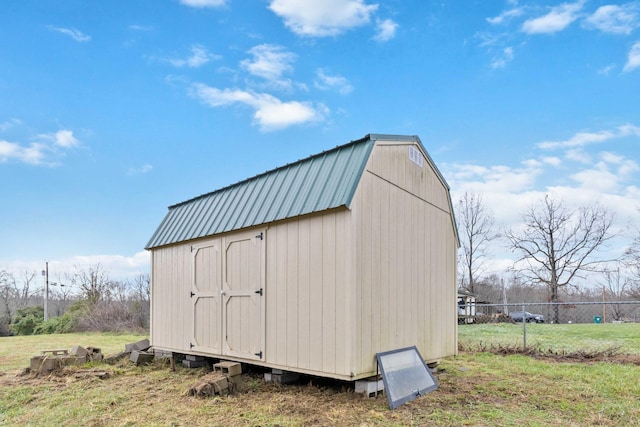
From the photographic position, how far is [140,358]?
7688mm

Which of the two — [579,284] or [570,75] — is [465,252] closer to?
[579,284]

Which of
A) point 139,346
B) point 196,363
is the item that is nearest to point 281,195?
point 196,363

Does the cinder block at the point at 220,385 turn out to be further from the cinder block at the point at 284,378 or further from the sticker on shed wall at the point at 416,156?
the sticker on shed wall at the point at 416,156

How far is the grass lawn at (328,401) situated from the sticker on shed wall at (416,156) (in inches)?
123

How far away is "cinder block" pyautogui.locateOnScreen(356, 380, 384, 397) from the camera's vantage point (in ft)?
15.5

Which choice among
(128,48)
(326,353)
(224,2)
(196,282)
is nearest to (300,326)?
(326,353)

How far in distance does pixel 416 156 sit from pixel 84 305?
1942cm

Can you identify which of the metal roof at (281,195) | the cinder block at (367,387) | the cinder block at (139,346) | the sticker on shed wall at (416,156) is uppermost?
the sticker on shed wall at (416,156)

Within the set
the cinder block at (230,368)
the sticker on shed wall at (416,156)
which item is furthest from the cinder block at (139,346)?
the sticker on shed wall at (416,156)

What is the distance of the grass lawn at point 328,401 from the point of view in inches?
167

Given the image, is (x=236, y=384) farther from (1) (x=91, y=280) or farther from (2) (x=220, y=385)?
(1) (x=91, y=280)

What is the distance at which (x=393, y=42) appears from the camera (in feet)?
28.4

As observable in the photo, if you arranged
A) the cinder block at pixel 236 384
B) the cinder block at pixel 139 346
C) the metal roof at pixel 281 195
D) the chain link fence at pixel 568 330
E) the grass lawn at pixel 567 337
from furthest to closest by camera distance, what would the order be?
the chain link fence at pixel 568 330 < the grass lawn at pixel 567 337 < the cinder block at pixel 139 346 < the cinder block at pixel 236 384 < the metal roof at pixel 281 195

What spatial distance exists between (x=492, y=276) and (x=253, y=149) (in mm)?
23750
